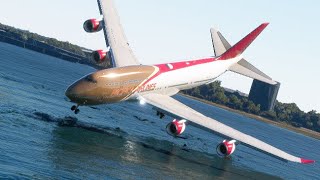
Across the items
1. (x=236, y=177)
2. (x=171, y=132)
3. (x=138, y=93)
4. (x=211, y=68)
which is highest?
(x=211, y=68)

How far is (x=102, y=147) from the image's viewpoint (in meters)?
66.6

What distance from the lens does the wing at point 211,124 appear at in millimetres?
62719

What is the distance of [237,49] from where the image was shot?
93.2m

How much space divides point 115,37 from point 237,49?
2736cm

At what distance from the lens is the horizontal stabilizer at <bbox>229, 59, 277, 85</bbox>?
294 feet

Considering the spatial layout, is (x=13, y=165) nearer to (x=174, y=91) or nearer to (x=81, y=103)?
(x=81, y=103)

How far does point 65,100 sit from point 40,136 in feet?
166

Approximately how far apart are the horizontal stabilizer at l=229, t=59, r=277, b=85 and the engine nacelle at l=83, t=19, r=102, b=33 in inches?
1212

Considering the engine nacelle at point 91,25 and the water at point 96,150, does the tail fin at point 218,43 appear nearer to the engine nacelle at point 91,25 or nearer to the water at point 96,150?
the water at point 96,150

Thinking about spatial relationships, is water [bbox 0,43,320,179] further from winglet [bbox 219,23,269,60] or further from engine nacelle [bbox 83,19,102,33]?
winglet [bbox 219,23,269,60]

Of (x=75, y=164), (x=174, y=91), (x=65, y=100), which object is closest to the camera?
(x=75, y=164)

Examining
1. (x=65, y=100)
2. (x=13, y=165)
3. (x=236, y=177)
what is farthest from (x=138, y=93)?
(x=65, y=100)

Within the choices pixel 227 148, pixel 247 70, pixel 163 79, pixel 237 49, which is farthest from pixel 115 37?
pixel 227 148

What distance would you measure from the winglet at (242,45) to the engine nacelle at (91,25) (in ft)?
88.6
